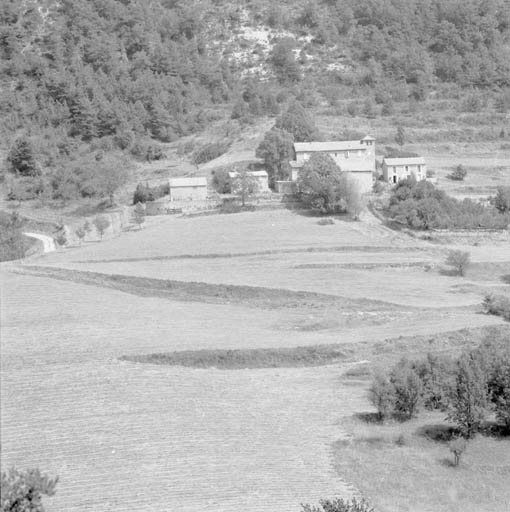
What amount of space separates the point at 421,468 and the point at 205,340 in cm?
1328

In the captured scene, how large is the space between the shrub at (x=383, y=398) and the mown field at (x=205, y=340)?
864mm

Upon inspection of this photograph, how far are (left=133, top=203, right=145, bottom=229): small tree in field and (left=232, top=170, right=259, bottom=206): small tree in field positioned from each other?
7.09 metres

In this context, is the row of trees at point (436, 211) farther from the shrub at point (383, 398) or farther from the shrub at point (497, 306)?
the shrub at point (383, 398)

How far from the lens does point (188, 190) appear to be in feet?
222

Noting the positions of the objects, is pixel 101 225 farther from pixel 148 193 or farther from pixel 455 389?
pixel 455 389

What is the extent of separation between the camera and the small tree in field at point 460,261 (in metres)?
50.2

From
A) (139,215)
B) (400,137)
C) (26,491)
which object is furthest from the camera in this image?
(400,137)

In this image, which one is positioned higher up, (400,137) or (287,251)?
(400,137)

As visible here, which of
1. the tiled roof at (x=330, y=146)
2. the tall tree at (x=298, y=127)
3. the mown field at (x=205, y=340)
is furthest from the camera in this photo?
the tall tree at (x=298, y=127)

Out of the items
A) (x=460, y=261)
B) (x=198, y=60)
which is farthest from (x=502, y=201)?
(x=198, y=60)

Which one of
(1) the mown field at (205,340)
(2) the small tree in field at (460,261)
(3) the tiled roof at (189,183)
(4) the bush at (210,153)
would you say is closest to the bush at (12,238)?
(1) the mown field at (205,340)

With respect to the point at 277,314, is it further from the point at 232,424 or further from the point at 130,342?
the point at 232,424

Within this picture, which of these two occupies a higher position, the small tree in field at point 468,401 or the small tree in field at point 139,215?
the small tree in field at point 139,215

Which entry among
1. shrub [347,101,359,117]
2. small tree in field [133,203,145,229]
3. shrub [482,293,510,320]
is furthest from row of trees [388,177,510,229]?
shrub [347,101,359,117]
